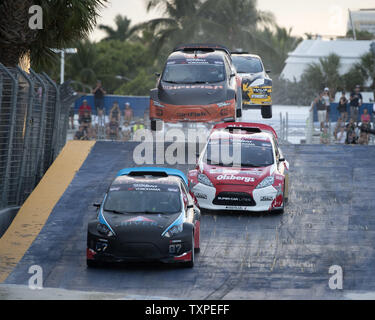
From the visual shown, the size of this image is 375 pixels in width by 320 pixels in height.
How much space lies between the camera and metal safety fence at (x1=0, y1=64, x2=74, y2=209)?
17.5 meters

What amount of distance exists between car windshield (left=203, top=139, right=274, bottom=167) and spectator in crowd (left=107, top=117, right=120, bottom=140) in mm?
10352

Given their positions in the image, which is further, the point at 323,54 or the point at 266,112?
the point at 323,54

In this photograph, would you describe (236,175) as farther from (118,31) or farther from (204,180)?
(118,31)

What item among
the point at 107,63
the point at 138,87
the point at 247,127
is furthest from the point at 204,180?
the point at 107,63

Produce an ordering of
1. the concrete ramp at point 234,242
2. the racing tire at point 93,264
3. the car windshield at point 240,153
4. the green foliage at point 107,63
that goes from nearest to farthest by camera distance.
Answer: the concrete ramp at point 234,242 < the racing tire at point 93,264 < the car windshield at point 240,153 < the green foliage at point 107,63

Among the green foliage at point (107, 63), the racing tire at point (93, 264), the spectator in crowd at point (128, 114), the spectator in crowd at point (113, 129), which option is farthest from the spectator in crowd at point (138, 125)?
the green foliage at point (107, 63)

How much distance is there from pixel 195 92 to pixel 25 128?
4974mm

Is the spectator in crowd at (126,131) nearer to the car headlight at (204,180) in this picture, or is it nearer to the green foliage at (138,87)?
the car headlight at (204,180)

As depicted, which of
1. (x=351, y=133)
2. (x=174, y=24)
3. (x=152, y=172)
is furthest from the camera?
(x=174, y=24)

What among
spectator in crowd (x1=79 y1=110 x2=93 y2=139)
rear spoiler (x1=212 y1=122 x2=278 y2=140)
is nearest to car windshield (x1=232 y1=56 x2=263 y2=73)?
spectator in crowd (x1=79 y1=110 x2=93 y2=139)

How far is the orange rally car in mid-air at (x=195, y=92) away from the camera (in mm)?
21703

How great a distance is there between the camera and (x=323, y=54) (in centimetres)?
7575

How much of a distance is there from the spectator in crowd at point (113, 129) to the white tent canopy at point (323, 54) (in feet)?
151
